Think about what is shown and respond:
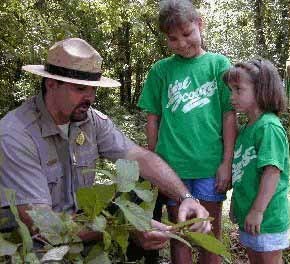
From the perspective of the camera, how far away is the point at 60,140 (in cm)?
221

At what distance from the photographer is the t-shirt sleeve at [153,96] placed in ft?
8.96

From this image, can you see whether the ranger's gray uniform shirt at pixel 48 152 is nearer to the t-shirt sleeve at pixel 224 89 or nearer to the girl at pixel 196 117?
the girl at pixel 196 117

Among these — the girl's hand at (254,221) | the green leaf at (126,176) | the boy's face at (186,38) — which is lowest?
the girl's hand at (254,221)

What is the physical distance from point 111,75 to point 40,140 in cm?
1470

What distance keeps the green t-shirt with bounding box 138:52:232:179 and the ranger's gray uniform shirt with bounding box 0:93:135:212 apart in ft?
0.96

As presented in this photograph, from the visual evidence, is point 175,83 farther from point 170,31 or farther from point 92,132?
point 92,132

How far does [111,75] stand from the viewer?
656 inches

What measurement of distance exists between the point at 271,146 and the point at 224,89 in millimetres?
411

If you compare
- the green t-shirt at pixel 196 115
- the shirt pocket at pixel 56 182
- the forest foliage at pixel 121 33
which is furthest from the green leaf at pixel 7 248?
the forest foliage at pixel 121 33

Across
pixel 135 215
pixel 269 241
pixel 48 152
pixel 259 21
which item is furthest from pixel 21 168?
pixel 259 21

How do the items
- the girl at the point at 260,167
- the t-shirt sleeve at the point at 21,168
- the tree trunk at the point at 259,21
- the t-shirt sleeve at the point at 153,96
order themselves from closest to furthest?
the t-shirt sleeve at the point at 21,168 < the girl at the point at 260,167 < the t-shirt sleeve at the point at 153,96 < the tree trunk at the point at 259,21

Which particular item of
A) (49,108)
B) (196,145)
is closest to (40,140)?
(49,108)

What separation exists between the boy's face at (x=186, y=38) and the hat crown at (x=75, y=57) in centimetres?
46

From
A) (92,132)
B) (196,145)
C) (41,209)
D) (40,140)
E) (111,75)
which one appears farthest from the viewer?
(111,75)
